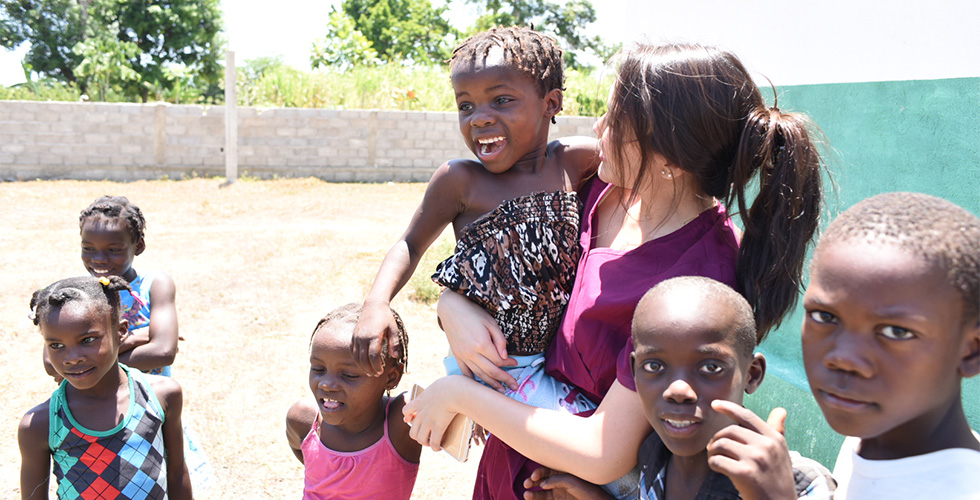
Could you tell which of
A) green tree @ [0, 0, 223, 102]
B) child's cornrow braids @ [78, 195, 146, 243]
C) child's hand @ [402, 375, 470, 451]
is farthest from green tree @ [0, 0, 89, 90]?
child's hand @ [402, 375, 470, 451]

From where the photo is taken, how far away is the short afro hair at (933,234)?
1050 millimetres

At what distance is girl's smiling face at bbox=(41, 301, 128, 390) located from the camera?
7.52 feet

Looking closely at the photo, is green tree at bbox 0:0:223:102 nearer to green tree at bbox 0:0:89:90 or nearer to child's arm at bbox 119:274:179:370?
green tree at bbox 0:0:89:90

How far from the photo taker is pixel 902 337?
1060 millimetres

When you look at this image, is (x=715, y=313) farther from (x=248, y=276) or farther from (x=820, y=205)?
(x=248, y=276)

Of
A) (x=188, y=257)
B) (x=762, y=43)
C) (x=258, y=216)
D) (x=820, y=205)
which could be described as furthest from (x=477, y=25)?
(x=820, y=205)

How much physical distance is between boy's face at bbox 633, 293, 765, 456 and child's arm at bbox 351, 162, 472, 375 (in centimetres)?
A: 79

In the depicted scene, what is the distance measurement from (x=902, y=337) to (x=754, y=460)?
30 cm

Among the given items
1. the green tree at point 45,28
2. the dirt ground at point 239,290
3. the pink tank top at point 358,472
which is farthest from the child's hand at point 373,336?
the green tree at point 45,28

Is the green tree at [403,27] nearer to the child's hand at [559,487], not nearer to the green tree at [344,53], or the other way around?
the green tree at [344,53]

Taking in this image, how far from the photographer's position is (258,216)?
1099 cm

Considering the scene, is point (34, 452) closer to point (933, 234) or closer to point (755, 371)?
point (755, 371)

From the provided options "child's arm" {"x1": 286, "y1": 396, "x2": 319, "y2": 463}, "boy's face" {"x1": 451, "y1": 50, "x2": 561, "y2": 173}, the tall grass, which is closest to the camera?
"boy's face" {"x1": 451, "y1": 50, "x2": 561, "y2": 173}

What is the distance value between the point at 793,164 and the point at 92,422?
2.18 metres
